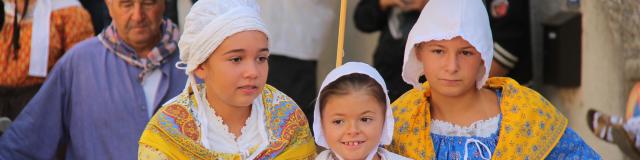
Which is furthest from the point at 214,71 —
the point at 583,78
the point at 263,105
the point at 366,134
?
the point at 583,78

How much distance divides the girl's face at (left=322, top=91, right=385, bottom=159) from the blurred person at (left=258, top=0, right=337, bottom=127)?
2.32 meters

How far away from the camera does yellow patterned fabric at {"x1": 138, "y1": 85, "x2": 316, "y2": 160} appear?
4.80m

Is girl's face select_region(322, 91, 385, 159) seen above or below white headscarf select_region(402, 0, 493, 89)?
below

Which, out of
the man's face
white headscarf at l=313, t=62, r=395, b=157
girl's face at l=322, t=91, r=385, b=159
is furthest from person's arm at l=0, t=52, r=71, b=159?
girl's face at l=322, t=91, r=385, b=159

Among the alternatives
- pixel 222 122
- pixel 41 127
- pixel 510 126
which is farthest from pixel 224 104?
pixel 41 127

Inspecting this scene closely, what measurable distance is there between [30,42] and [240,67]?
255 cm

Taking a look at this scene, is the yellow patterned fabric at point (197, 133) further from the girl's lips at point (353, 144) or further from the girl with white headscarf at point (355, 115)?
the girl's lips at point (353, 144)

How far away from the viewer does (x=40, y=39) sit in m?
7.05

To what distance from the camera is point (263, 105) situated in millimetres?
5055

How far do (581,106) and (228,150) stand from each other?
2674mm

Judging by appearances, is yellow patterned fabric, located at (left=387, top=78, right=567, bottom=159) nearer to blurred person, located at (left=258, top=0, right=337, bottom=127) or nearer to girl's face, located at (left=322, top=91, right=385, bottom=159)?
girl's face, located at (left=322, top=91, right=385, bottom=159)

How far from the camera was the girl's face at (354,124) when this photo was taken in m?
4.80

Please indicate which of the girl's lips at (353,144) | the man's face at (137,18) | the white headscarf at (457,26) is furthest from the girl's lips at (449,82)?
the man's face at (137,18)

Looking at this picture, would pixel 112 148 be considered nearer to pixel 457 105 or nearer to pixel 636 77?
pixel 457 105
